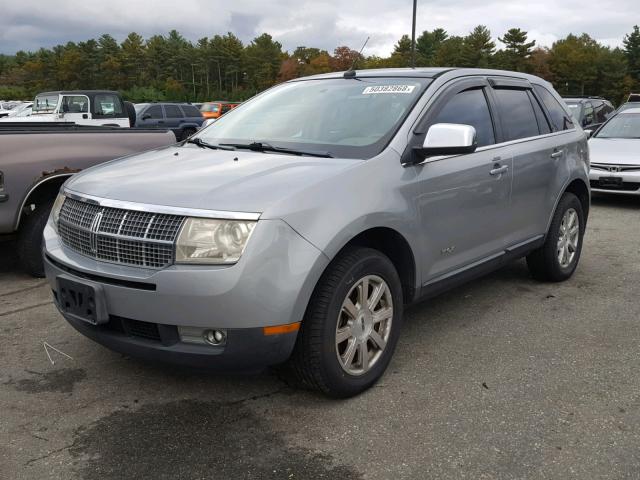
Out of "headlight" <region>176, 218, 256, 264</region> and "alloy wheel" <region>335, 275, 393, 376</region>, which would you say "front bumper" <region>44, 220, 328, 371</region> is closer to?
"headlight" <region>176, 218, 256, 264</region>

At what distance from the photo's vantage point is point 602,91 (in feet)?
251

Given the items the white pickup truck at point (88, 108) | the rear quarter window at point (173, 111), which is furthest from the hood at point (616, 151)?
the rear quarter window at point (173, 111)

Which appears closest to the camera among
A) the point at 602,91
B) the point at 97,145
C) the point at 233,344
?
the point at 233,344

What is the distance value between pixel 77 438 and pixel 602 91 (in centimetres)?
8380

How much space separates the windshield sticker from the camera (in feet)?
12.8

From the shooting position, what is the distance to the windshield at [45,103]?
17141 mm

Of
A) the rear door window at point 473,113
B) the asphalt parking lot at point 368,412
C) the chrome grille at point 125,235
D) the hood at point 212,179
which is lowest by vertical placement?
the asphalt parking lot at point 368,412

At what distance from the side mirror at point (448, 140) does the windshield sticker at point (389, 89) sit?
20.9 inches

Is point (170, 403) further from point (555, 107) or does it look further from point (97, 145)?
point (555, 107)

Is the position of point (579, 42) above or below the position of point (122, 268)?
above

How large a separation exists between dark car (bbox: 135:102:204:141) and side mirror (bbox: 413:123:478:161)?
1796 centimetres

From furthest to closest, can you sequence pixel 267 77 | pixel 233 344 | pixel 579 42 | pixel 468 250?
pixel 267 77, pixel 579 42, pixel 468 250, pixel 233 344

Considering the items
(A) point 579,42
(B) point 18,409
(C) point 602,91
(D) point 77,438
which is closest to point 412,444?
(D) point 77,438

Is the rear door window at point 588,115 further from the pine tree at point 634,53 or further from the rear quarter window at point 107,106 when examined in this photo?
the pine tree at point 634,53
